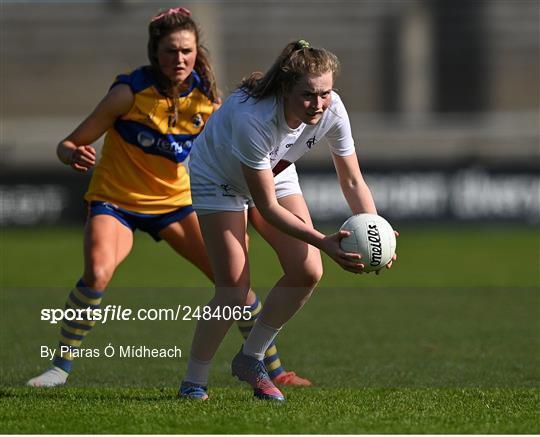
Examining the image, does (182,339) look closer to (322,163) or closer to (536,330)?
(536,330)

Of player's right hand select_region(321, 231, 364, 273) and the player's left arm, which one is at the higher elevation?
the player's left arm

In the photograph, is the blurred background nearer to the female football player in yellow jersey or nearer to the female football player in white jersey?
the female football player in yellow jersey

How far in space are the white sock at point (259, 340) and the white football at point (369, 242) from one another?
796mm

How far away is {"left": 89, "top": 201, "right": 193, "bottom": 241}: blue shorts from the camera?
6785 mm

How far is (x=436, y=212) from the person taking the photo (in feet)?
63.6

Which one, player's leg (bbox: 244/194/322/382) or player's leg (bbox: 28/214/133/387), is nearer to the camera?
player's leg (bbox: 244/194/322/382)

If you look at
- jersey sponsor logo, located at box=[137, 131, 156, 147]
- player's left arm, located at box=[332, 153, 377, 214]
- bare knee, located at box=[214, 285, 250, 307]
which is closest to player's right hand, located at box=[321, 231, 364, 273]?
player's left arm, located at box=[332, 153, 377, 214]

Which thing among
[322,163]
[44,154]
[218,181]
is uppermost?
[218,181]

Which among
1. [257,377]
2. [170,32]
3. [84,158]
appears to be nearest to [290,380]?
[257,377]

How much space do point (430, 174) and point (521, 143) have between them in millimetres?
6183

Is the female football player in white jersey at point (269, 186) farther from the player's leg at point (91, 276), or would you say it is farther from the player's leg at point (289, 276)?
the player's leg at point (91, 276)

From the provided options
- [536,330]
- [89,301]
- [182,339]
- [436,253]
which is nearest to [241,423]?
[89,301]

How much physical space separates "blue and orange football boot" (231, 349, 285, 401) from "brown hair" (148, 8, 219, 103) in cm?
172

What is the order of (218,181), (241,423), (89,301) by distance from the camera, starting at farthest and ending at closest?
(89,301) → (218,181) → (241,423)
